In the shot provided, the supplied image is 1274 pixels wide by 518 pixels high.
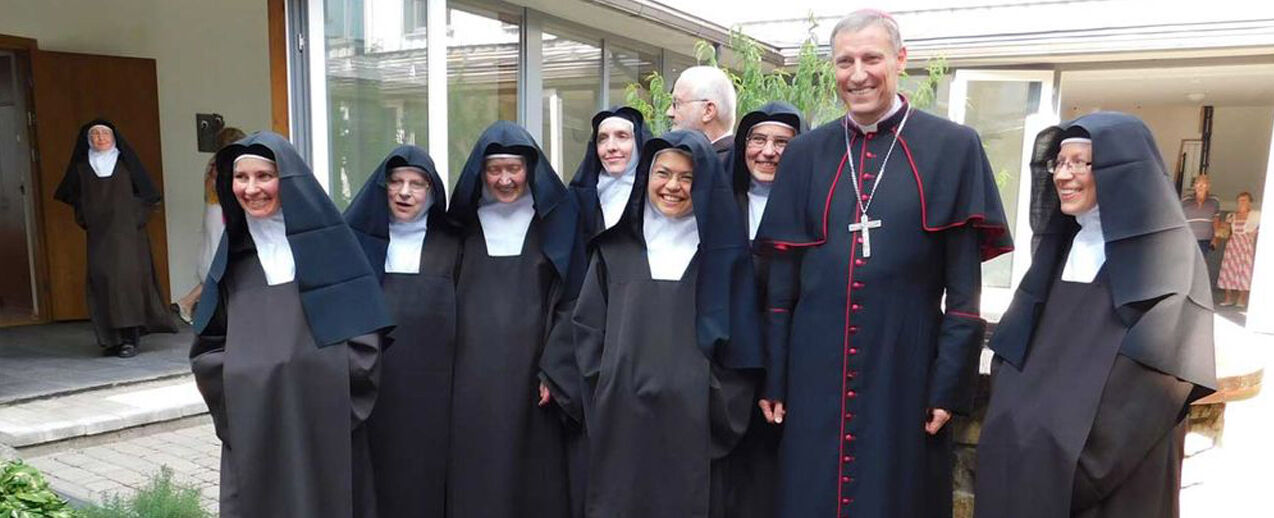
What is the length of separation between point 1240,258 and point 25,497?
1338 centimetres

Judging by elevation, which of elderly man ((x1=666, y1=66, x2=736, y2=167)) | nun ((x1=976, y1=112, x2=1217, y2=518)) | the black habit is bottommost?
the black habit

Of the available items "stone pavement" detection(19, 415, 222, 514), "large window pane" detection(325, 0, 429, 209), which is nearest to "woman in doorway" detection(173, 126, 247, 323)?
"large window pane" detection(325, 0, 429, 209)

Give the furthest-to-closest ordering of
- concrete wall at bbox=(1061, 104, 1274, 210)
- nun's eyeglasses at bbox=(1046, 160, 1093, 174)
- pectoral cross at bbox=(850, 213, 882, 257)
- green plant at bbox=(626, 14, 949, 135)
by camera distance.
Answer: concrete wall at bbox=(1061, 104, 1274, 210), green plant at bbox=(626, 14, 949, 135), pectoral cross at bbox=(850, 213, 882, 257), nun's eyeglasses at bbox=(1046, 160, 1093, 174)

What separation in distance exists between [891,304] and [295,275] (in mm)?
1787

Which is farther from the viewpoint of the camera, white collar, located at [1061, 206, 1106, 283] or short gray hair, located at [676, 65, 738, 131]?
short gray hair, located at [676, 65, 738, 131]

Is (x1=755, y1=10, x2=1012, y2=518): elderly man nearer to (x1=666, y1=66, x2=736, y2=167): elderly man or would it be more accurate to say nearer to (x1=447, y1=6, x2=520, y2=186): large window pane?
(x1=666, y1=66, x2=736, y2=167): elderly man

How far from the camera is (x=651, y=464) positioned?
2.78m

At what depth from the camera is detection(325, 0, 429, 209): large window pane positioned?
566cm

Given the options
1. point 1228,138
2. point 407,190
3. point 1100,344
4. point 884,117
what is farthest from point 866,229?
point 1228,138

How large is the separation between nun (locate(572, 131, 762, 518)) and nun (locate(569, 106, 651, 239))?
1.82 ft

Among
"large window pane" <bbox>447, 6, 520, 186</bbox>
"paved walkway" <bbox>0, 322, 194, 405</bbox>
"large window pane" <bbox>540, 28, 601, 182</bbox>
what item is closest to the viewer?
"paved walkway" <bbox>0, 322, 194, 405</bbox>

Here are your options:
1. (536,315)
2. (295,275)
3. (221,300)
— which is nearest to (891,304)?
(536,315)

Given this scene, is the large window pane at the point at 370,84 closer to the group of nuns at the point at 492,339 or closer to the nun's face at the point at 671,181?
the group of nuns at the point at 492,339

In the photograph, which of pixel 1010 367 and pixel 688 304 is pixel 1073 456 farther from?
pixel 688 304
